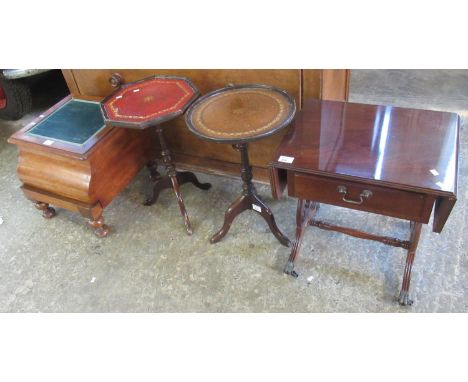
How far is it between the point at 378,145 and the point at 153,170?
1.51 metres

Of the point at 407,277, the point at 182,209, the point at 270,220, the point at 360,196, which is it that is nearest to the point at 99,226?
the point at 182,209

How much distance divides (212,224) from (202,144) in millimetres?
559

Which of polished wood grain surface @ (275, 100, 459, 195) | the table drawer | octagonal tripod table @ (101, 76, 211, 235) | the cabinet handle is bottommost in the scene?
the table drawer

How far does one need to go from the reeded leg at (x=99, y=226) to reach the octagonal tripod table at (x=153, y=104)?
1.50ft

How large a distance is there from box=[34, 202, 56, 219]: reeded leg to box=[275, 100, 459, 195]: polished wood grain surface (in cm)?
158

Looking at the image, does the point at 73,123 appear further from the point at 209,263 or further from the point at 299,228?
the point at 299,228

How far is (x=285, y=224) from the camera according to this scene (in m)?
2.15

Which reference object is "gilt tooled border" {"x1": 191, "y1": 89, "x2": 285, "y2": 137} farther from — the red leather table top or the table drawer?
the table drawer

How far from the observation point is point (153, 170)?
2518 mm

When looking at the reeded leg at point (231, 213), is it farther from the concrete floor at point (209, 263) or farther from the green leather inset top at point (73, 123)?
the green leather inset top at point (73, 123)

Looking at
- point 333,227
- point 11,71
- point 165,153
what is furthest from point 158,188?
point 11,71

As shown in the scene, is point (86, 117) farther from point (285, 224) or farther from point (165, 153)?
point (285, 224)

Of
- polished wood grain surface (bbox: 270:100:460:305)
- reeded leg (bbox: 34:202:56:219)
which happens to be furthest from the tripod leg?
polished wood grain surface (bbox: 270:100:460:305)

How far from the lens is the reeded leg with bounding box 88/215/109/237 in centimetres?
214
